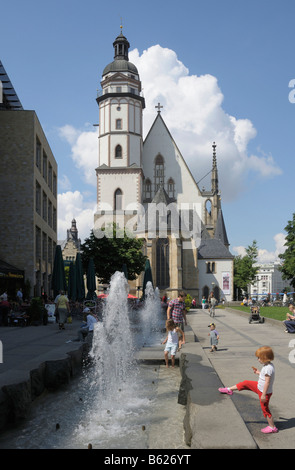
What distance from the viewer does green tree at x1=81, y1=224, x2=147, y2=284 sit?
50.9 meters

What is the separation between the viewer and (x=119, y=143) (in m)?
69.2

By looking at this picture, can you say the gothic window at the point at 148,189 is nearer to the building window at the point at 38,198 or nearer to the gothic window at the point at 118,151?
the gothic window at the point at 118,151

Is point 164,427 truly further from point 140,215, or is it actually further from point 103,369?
point 140,215

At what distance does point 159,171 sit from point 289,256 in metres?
25.9

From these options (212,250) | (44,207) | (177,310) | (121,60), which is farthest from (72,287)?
(121,60)

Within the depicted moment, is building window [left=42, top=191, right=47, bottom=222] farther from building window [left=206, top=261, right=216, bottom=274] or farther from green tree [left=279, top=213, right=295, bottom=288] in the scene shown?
building window [left=206, top=261, right=216, bottom=274]

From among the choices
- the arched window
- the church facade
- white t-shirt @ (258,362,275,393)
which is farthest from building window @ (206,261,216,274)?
white t-shirt @ (258,362,275,393)

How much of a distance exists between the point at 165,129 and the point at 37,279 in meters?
42.3

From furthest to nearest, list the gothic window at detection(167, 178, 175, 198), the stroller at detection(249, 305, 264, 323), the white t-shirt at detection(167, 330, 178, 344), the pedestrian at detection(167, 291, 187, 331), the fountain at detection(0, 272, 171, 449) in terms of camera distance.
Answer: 1. the gothic window at detection(167, 178, 175, 198)
2. the stroller at detection(249, 305, 264, 323)
3. the pedestrian at detection(167, 291, 187, 331)
4. the white t-shirt at detection(167, 330, 178, 344)
5. the fountain at detection(0, 272, 171, 449)

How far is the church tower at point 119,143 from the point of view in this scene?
6844 cm

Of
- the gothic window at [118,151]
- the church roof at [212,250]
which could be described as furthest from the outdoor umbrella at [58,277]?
the church roof at [212,250]

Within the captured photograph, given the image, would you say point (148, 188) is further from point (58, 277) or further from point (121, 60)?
→ point (58, 277)

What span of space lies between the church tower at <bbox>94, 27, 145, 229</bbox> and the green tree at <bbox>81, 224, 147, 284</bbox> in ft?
50.7

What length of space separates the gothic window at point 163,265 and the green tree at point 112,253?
11618mm
